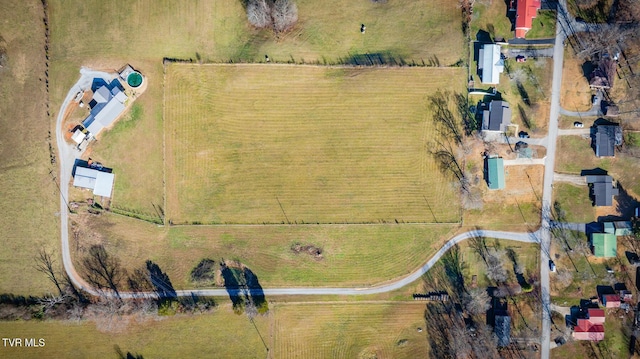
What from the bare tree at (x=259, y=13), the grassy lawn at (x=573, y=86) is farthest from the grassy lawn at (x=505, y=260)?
the bare tree at (x=259, y=13)

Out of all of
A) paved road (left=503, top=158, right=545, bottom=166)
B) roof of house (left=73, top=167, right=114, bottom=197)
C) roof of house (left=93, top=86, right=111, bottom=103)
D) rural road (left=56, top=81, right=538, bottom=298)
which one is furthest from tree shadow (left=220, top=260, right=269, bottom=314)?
paved road (left=503, top=158, right=545, bottom=166)

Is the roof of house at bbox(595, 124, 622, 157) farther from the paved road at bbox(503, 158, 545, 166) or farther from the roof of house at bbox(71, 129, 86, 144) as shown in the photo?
the roof of house at bbox(71, 129, 86, 144)

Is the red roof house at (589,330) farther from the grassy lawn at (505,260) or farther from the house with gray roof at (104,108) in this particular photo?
the house with gray roof at (104,108)

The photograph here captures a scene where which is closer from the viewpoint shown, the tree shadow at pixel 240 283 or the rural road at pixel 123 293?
the rural road at pixel 123 293

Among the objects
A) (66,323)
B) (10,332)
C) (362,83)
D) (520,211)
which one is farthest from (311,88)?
(10,332)

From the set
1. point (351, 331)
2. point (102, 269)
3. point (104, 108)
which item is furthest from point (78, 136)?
point (351, 331)

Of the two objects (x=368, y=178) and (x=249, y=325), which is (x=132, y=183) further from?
(x=368, y=178)

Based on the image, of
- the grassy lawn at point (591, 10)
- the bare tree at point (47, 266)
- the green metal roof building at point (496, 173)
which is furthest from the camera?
the grassy lawn at point (591, 10)

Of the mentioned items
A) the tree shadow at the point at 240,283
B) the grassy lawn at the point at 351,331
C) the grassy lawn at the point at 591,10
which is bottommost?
the grassy lawn at the point at 351,331
